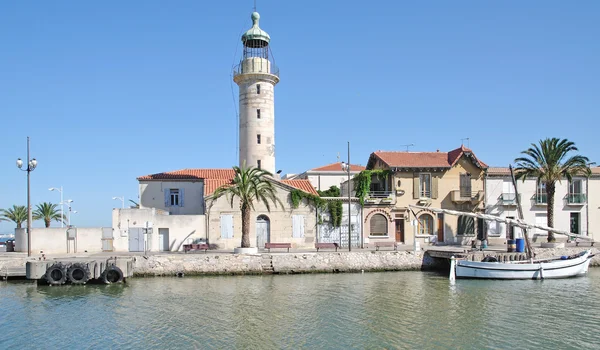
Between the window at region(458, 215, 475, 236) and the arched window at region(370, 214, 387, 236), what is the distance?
643 cm

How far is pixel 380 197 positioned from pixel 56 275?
2410 centimetres

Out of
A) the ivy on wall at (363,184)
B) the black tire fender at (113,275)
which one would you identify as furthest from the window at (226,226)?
the black tire fender at (113,275)

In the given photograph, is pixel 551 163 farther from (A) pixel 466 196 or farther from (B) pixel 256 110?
(B) pixel 256 110

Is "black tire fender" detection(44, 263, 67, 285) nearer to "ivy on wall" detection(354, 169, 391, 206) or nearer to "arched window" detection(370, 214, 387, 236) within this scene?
"ivy on wall" detection(354, 169, 391, 206)

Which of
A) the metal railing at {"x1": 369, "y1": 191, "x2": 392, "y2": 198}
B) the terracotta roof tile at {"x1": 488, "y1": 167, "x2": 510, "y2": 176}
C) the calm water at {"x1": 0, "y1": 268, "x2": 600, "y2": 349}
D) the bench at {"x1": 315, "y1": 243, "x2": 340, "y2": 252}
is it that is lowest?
the calm water at {"x1": 0, "y1": 268, "x2": 600, "y2": 349}

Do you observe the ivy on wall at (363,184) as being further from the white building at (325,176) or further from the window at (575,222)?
the white building at (325,176)

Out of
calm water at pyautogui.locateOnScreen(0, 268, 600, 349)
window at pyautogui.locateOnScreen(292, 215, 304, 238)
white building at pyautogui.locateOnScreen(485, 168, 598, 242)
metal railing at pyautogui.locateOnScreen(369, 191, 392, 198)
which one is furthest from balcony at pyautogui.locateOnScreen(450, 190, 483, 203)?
calm water at pyautogui.locateOnScreen(0, 268, 600, 349)

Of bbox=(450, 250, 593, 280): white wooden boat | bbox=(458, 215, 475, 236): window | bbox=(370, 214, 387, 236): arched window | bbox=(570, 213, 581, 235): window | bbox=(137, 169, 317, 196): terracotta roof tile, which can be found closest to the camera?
bbox=(450, 250, 593, 280): white wooden boat

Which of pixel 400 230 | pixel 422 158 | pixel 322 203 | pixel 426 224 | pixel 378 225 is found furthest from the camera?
pixel 422 158

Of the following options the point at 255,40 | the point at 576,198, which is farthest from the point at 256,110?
the point at 576,198

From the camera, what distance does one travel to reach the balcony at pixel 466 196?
45781 mm

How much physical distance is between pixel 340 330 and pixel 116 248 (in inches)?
903

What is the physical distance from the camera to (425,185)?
4631 centimetres

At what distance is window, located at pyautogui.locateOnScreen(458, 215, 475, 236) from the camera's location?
151 ft
